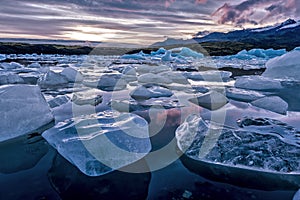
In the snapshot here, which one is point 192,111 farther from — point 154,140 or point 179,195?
point 179,195

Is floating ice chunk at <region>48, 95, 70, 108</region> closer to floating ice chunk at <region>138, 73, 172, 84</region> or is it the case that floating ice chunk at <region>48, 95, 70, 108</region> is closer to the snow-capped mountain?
floating ice chunk at <region>138, 73, 172, 84</region>

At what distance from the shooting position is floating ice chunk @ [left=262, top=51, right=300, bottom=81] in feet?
31.6

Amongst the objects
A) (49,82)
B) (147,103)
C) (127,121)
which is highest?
(127,121)

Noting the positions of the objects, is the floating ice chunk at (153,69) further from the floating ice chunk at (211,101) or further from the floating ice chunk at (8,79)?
the floating ice chunk at (211,101)

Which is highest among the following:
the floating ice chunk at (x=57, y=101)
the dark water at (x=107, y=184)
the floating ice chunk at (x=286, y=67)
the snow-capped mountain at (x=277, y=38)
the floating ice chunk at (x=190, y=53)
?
the snow-capped mountain at (x=277, y=38)

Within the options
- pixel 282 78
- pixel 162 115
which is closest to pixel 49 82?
pixel 162 115

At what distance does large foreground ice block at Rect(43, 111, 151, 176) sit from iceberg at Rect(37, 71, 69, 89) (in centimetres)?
527

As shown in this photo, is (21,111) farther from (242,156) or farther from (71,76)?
(71,76)

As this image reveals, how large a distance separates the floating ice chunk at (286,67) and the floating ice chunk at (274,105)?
5898mm

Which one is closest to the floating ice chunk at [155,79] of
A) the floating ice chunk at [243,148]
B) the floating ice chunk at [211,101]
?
the floating ice chunk at [211,101]

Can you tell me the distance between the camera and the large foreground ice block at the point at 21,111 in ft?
10.5

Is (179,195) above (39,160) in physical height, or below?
above

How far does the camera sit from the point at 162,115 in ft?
14.2

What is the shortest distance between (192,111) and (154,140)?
67.0 inches
